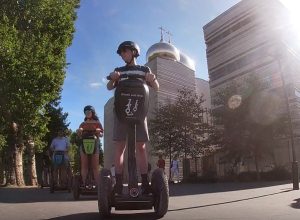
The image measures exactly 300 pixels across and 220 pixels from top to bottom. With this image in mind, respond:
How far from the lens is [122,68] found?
17.3ft

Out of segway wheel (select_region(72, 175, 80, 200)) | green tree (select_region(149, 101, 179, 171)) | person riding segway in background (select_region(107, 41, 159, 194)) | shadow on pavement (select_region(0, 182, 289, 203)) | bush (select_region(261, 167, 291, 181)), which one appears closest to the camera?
person riding segway in background (select_region(107, 41, 159, 194))

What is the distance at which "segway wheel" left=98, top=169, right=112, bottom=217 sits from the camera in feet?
15.2

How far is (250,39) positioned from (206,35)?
15.0m

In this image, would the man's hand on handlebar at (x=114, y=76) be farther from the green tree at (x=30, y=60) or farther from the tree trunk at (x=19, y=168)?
the tree trunk at (x=19, y=168)

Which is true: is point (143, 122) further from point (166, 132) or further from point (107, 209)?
point (166, 132)

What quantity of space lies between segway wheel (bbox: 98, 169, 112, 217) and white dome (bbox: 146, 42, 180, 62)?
2926 inches

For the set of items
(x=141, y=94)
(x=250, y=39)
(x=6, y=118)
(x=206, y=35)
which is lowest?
(x=141, y=94)

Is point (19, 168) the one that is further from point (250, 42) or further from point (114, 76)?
point (250, 42)

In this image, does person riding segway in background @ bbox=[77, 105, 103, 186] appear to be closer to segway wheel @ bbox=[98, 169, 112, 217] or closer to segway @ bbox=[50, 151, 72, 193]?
segway @ bbox=[50, 151, 72, 193]

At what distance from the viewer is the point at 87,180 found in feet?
29.4

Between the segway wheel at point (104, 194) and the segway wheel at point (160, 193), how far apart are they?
21.6 inches

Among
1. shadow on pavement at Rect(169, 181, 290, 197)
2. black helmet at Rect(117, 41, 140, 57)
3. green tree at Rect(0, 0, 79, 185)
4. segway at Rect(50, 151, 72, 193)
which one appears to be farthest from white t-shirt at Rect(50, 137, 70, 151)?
green tree at Rect(0, 0, 79, 185)

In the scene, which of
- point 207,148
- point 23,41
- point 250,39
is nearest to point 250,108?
point 207,148

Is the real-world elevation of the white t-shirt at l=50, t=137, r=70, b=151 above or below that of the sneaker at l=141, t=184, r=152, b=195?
above
